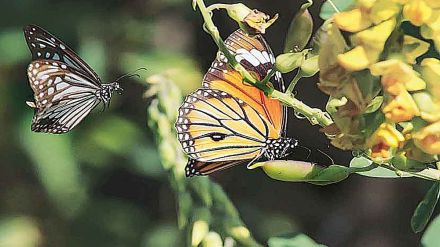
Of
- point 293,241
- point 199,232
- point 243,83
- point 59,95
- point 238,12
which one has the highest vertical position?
point 238,12

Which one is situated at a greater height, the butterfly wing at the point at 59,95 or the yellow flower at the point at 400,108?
the yellow flower at the point at 400,108

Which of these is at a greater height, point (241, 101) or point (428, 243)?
point (241, 101)

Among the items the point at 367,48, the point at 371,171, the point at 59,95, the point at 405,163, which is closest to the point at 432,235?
the point at 371,171

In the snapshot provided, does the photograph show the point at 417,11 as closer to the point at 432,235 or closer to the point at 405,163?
the point at 405,163

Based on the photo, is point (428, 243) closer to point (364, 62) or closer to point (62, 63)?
point (364, 62)

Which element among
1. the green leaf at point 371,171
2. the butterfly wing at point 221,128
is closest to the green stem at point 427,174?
the green leaf at point 371,171

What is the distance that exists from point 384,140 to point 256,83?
0.16 meters

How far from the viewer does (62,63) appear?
5.07 ft

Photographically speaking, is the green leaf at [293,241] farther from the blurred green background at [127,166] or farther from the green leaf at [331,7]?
the blurred green background at [127,166]

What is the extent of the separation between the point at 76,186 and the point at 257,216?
1.84 ft

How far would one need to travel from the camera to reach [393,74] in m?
0.92

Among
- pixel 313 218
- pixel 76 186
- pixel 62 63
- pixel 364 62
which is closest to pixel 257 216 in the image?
pixel 313 218

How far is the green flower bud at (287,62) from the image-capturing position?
102 cm

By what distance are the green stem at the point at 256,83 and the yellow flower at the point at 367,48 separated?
115mm
